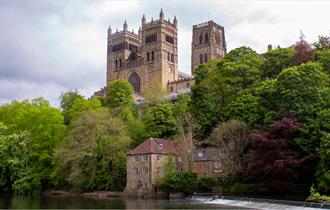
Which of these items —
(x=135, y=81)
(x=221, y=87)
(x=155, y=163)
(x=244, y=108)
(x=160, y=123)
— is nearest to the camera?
(x=244, y=108)

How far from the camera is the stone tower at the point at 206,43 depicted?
467 ft

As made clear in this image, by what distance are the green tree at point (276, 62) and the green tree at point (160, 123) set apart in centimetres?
1568

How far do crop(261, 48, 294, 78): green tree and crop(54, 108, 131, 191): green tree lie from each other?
22709 millimetres

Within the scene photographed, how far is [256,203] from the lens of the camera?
140ft

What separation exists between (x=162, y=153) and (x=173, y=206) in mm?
19136

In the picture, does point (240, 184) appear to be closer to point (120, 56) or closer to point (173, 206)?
point (173, 206)

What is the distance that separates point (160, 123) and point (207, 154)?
39.7ft

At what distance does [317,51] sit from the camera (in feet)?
201

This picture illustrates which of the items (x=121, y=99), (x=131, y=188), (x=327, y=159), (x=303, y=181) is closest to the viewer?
(x=327, y=159)

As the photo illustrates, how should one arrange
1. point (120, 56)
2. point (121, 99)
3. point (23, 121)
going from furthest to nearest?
point (120, 56), point (121, 99), point (23, 121)

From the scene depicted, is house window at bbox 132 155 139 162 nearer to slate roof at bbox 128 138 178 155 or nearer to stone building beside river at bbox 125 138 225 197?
stone building beside river at bbox 125 138 225 197

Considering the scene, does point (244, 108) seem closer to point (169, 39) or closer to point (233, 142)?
point (233, 142)

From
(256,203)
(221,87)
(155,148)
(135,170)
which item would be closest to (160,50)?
(221,87)

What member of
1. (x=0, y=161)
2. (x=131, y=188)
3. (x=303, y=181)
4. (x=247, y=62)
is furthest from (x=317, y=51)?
(x=0, y=161)
